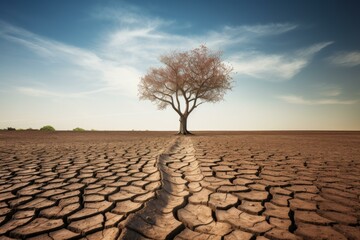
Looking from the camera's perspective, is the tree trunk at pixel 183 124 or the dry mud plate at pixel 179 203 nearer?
the dry mud plate at pixel 179 203

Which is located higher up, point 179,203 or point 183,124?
point 183,124

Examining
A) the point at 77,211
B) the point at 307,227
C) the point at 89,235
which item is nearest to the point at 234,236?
the point at 307,227

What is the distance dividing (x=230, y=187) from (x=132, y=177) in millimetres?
1390

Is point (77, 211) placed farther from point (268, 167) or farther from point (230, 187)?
point (268, 167)

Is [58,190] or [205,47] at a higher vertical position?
[205,47]

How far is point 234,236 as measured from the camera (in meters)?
1.55

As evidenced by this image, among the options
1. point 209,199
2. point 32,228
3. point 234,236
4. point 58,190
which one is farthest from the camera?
point 58,190

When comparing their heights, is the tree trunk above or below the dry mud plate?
above

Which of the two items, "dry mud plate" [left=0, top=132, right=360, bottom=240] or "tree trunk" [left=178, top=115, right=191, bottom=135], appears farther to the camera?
"tree trunk" [left=178, top=115, right=191, bottom=135]

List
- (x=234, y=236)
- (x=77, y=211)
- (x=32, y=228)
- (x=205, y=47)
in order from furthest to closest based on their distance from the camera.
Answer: (x=205, y=47)
(x=77, y=211)
(x=32, y=228)
(x=234, y=236)

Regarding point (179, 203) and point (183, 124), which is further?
point (183, 124)

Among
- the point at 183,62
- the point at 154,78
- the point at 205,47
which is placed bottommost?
the point at 154,78

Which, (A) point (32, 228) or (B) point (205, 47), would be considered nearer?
(A) point (32, 228)

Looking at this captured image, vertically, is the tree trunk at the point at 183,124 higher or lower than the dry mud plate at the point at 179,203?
higher
